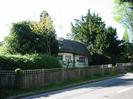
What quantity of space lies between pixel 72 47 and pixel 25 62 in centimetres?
2802

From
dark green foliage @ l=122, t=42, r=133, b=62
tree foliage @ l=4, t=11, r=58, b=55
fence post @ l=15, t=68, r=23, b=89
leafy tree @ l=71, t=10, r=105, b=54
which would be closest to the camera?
fence post @ l=15, t=68, r=23, b=89

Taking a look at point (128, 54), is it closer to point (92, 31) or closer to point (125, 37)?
point (125, 37)

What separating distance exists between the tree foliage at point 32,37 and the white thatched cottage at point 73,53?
24.8ft

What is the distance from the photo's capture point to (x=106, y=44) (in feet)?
170

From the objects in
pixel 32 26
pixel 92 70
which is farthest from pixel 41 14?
pixel 92 70

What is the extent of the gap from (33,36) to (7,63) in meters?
12.8

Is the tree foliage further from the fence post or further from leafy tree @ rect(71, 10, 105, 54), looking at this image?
leafy tree @ rect(71, 10, 105, 54)

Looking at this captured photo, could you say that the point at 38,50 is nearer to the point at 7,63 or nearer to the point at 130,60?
the point at 7,63

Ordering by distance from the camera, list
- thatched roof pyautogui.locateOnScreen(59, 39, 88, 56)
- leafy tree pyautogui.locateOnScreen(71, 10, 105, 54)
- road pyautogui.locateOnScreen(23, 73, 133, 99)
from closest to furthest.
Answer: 1. road pyautogui.locateOnScreen(23, 73, 133, 99)
2. thatched roof pyautogui.locateOnScreen(59, 39, 88, 56)
3. leafy tree pyautogui.locateOnScreen(71, 10, 105, 54)

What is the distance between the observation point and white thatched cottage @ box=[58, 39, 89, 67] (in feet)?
159

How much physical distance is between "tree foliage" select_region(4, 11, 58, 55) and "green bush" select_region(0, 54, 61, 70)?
7.01 metres

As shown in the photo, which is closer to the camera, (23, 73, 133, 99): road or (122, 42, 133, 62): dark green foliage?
(23, 73, 133, 99): road

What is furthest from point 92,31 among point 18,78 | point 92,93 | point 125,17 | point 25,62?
point 92,93

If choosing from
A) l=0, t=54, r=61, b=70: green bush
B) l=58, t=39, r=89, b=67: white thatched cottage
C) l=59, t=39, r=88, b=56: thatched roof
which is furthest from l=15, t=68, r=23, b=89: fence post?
l=59, t=39, r=88, b=56: thatched roof
